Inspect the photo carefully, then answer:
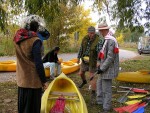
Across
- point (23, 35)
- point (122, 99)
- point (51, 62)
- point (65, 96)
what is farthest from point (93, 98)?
point (23, 35)

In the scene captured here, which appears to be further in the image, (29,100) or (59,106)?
(59,106)

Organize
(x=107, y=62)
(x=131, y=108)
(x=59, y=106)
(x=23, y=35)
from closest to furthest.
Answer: (x=23, y=35)
(x=59, y=106)
(x=107, y=62)
(x=131, y=108)

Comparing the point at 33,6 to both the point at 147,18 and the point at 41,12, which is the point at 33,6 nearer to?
the point at 41,12

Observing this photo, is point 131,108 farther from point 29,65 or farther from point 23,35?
point 23,35

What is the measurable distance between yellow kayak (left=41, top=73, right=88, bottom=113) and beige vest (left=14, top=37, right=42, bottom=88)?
3.21 ft

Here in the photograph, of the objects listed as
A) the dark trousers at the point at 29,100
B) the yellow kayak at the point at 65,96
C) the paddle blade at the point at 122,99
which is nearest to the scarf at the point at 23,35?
the dark trousers at the point at 29,100

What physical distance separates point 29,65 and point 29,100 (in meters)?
0.52

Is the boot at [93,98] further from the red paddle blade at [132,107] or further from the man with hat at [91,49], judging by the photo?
the red paddle blade at [132,107]

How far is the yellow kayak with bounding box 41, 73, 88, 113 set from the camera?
517cm

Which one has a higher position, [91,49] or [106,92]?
[91,49]

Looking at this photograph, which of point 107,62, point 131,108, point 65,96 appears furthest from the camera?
point 131,108

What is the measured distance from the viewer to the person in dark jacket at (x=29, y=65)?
402 centimetres

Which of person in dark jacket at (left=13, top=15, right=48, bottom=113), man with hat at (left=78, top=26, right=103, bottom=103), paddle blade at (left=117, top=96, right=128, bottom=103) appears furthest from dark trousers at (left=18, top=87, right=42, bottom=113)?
paddle blade at (left=117, top=96, right=128, bottom=103)

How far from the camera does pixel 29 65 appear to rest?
13.5 ft
